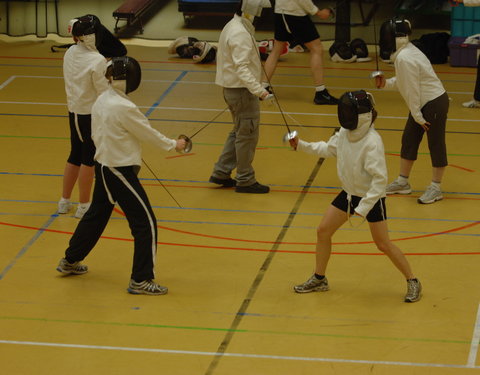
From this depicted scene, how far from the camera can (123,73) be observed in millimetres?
5680

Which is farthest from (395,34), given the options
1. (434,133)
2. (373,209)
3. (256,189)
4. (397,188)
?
(373,209)

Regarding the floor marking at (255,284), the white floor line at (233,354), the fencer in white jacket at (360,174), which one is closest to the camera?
the white floor line at (233,354)

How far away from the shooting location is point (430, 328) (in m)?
5.39

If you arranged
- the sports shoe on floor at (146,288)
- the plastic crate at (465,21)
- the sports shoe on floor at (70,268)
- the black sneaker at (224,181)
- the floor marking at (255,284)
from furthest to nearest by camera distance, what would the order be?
1. the plastic crate at (465,21)
2. the black sneaker at (224,181)
3. the sports shoe on floor at (70,268)
4. the sports shoe on floor at (146,288)
5. the floor marking at (255,284)

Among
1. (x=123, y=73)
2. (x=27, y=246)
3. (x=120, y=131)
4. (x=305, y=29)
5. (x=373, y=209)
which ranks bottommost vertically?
(x=27, y=246)

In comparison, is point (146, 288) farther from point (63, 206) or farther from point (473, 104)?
point (473, 104)

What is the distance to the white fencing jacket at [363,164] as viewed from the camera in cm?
533

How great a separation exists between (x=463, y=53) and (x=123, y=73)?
7.36 meters

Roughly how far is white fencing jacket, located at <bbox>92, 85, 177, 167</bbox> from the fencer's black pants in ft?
0.26

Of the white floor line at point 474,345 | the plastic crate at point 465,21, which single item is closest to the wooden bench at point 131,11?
the plastic crate at point 465,21

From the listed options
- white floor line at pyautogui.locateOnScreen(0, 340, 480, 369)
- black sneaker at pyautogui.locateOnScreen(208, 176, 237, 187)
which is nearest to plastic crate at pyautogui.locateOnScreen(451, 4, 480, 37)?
black sneaker at pyautogui.locateOnScreen(208, 176, 237, 187)

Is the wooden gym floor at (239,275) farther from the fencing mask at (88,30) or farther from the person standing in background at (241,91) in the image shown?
the fencing mask at (88,30)

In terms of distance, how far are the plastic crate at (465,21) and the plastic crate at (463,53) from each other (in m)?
0.34

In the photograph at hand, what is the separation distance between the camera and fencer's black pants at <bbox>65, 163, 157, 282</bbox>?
224 inches
